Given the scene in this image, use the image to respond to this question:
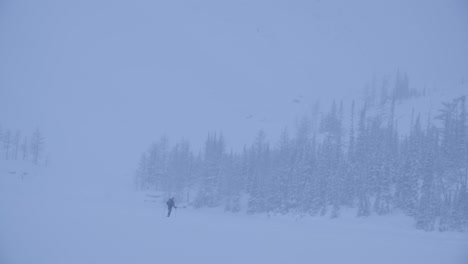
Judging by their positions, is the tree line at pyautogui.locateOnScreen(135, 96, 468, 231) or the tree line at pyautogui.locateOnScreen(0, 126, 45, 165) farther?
the tree line at pyautogui.locateOnScreen(0, 126, 45, 165)

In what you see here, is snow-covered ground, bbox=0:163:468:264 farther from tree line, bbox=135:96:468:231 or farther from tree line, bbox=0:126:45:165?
tree line, bbox=0:126:45:165

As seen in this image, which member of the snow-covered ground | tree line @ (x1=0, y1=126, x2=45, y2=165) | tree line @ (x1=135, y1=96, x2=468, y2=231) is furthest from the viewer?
tree line @ (x1=0, y1=126, x2=45, y2=165)

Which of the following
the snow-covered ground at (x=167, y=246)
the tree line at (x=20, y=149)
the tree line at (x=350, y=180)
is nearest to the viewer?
the snow-covered ground at (x=167, y=246)

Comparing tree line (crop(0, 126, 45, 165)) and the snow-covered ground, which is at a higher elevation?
tree line (crop(0, 126, 45, 165))

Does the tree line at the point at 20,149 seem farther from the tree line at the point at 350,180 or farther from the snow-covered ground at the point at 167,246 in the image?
the snow-covered ground at the point at 167,246

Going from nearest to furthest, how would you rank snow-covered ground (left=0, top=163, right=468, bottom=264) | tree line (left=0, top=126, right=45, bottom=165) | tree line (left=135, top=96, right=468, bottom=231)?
snow-covered ground (left=0, top=163, right=468, bottom=264)
tree line (left=135, top=96, right=468, bottom=231)
tree line (left=0, top=126, right=45, bottom=165)

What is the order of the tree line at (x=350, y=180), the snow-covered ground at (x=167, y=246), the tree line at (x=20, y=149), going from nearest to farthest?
the snow-covered ground at (x=167, y=246) < the tree line at (x=350, y=180) < the tree line at (x=20, y=149)

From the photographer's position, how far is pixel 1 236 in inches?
675

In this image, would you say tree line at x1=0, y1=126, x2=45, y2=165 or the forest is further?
tree line at x1=0, y1=126, x2=45, y2=165

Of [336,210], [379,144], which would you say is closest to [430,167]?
[336,210]

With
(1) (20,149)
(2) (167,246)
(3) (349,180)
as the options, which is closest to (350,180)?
(3) (349,180)

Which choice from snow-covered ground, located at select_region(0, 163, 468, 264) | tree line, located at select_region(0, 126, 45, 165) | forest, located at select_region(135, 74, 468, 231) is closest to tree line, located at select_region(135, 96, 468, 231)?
forest, located at select_region(135, 74, 468, 231)

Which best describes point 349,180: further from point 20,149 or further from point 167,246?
point 20,149

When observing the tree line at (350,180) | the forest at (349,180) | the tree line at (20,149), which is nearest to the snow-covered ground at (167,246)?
the forest at (349,180)
